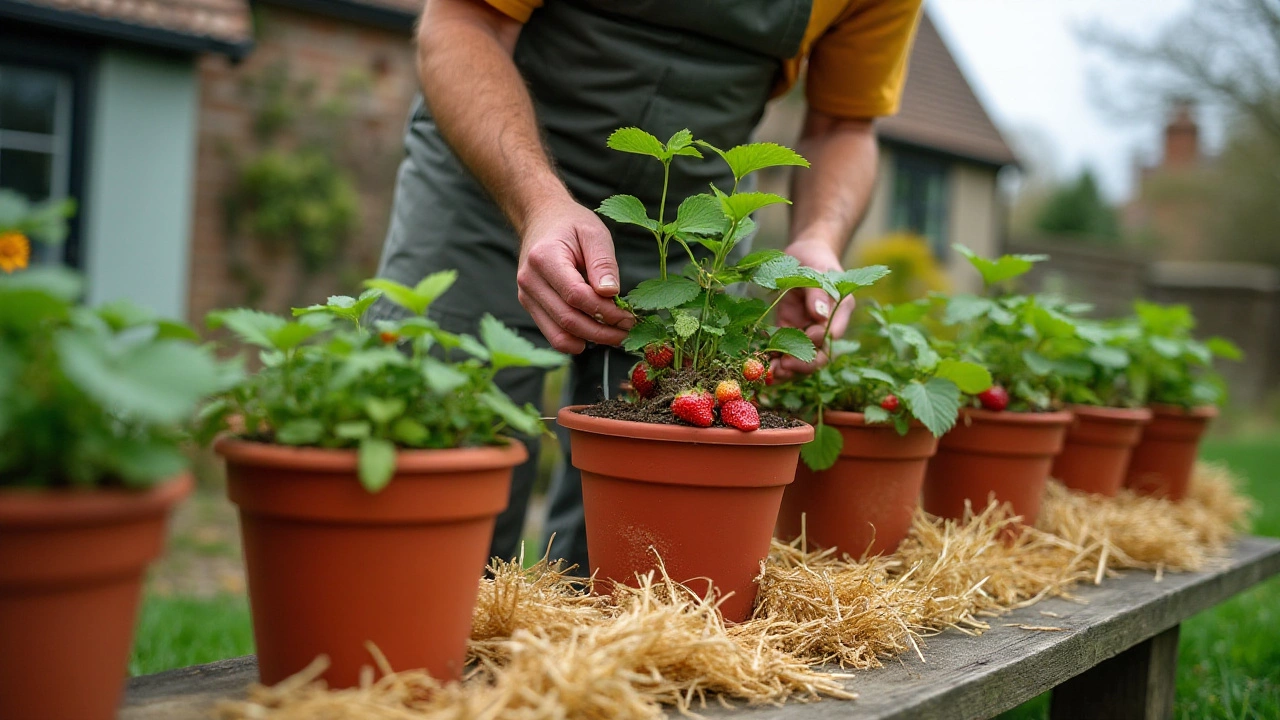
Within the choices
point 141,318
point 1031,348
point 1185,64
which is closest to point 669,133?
point 1031,348

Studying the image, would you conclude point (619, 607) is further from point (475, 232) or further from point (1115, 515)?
point (1115, 515)

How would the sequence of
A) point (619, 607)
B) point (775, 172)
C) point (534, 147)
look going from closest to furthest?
1. point (619, 607)
2. point (534, 147)
3. point (775, 172)

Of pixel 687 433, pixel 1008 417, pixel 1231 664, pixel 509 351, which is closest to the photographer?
pixel 509 351

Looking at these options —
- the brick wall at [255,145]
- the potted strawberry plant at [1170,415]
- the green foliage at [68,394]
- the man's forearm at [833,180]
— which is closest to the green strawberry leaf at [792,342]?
the man's forearm at [833,180]

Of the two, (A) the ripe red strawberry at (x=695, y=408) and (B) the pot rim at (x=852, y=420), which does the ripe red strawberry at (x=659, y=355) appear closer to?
(A) the ripe red strawberry at (x=695, y=408)

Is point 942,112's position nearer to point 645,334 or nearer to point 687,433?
point 645,334

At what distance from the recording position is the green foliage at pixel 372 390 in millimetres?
946

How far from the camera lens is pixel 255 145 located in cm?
708

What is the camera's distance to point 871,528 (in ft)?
5.57

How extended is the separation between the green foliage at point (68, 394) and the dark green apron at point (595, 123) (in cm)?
108

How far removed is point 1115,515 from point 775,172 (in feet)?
29.2

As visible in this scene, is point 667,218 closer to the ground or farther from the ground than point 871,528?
farther from the ground

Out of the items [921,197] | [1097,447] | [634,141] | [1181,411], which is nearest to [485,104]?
[634,141]

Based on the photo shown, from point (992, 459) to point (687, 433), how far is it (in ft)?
2.95
